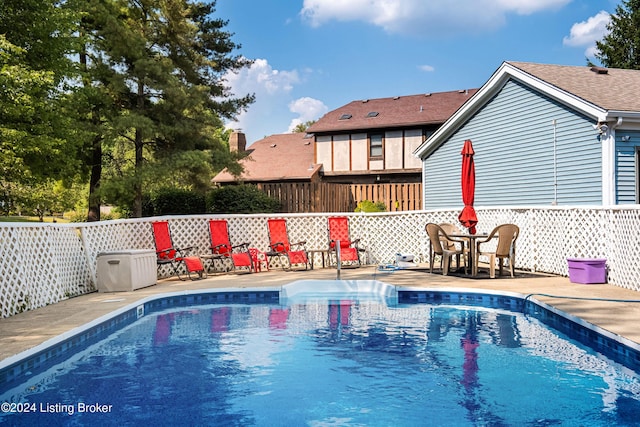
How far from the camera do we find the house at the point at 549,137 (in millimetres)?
10289

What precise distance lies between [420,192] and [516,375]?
1546 cm

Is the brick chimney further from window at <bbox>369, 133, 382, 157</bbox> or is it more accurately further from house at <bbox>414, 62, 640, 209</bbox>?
house at <bbox>414, 62, 640, 209</bbox>

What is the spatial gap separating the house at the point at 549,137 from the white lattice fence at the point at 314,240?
1.39 m

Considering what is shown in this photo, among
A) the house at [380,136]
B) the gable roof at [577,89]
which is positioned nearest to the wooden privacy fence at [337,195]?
the house at [380,136]

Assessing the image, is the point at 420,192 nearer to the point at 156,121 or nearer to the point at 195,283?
the point at 156,121

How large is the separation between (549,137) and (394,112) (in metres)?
13.0

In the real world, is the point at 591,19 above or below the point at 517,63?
above

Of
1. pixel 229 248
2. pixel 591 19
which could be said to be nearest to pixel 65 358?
pixel 229 248

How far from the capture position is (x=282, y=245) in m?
11.4

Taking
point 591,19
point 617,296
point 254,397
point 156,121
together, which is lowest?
point 254,397

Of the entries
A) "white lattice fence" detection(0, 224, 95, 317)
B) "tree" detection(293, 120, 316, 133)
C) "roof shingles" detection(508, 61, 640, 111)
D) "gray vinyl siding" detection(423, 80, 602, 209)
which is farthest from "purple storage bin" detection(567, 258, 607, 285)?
"tree" detection(293, 120, 316, 133)

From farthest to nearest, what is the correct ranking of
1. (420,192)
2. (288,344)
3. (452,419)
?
1. (420,192)
2. (288,344)
3. (452,419)

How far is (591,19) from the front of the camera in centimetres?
3053

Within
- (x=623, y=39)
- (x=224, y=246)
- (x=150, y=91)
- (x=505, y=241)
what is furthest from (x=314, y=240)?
(x=623, y=39)
